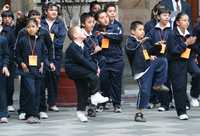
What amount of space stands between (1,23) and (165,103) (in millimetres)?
3306

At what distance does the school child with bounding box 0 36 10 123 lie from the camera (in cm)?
1233

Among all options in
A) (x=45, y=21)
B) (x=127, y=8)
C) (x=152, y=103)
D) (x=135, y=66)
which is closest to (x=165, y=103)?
(x=152, y=103)

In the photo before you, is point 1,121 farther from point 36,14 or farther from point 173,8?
point 173,8

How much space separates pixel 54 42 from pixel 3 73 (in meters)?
1.72

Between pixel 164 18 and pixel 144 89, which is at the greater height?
pixel 164 18

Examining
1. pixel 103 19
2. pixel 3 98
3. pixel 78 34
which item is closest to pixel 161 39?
pixel 103 19

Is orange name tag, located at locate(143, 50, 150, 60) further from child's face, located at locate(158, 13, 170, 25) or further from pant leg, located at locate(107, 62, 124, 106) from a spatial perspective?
pant leg, located at locate(107, 62, 124, 106)

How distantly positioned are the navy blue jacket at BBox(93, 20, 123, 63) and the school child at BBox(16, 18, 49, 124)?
53.6 inches

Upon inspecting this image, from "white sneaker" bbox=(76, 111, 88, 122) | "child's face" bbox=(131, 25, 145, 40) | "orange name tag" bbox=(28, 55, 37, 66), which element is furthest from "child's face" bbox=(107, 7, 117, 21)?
"white sneaker" bbox=(76, 111, 88, 122)

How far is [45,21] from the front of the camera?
1381 centimetres

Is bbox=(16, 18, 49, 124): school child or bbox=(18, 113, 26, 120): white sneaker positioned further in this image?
bbox=(18, 113, 26, 120): white sneaker

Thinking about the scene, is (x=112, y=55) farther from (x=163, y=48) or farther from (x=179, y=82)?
(x=179, y=82)

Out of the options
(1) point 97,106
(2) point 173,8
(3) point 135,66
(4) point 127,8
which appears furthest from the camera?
(4) point 127,8

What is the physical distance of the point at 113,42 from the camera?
13445mm
